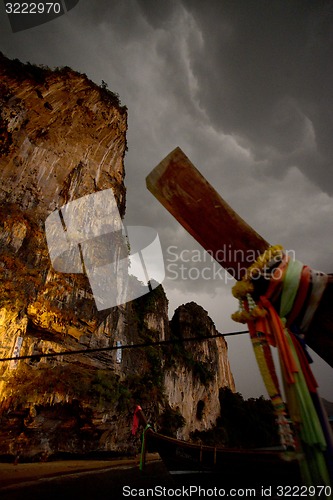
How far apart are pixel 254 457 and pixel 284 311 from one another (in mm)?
4041

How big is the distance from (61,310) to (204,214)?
14.8 metres

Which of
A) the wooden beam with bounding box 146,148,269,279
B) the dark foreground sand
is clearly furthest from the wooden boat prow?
the dark foreground sand

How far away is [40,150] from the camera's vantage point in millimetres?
17609

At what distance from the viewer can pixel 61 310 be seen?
1431cm

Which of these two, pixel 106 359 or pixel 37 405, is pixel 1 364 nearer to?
pixel 37 405

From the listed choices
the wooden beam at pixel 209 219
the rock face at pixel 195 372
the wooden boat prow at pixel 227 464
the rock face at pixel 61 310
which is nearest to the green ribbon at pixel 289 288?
the wooden beam at pixel 209 219

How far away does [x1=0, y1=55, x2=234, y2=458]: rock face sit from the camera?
11.5 meters

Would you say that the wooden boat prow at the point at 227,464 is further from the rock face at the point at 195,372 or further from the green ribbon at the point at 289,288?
the rock face at the point at 195,372

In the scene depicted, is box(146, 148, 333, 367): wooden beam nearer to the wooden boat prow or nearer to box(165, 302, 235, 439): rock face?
the wooden boat prow

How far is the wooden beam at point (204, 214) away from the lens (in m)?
1.38

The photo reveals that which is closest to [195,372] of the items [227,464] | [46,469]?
[46,469]

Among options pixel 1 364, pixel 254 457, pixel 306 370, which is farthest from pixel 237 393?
pixel 306 370

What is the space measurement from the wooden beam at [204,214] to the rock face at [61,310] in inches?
498

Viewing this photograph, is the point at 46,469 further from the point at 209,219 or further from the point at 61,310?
the point at 209,219
